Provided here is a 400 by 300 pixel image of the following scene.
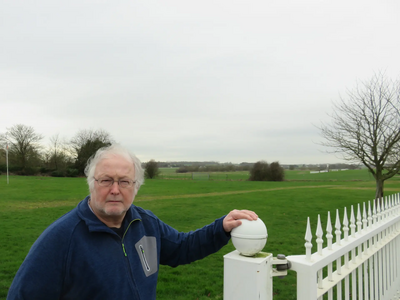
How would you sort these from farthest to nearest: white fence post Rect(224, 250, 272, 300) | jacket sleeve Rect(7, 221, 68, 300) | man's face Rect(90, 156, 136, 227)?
man's face Rect(90, 156, 136, 227) < white fence post Rect(224, 250, 272, 300) < jacket sleeve Rect(7, 221, 68, 300)

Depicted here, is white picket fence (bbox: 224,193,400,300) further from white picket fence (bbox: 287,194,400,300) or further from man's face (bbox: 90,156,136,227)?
man's face (bbox: 90,156,136,227)

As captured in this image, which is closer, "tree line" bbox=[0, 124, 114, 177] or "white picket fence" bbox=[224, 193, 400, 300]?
"white picket fence" bbox=[224, 193, 400, 300]

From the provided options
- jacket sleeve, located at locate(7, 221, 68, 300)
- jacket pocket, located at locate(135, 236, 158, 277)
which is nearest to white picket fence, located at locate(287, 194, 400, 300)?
jacket pocket, located at locate(135, 236, 158, 277)

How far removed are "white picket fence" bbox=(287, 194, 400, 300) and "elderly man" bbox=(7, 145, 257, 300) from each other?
59 cm

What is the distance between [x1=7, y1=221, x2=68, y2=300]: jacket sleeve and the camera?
1353mm

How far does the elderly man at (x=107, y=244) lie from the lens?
54.7 inches

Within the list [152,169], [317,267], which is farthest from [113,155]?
[152,169]

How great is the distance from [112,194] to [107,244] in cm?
29

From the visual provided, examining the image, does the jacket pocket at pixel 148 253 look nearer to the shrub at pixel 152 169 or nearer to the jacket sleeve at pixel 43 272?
the jacket sleeve at pixel 43 272

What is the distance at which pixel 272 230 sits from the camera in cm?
939

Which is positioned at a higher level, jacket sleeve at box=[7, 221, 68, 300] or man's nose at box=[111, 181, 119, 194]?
man's nose at box=[111, 181, 119, 194]

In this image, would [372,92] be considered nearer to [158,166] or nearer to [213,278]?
[213,278]

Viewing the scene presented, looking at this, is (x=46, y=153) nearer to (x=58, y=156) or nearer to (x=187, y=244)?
(x=58, y=156)

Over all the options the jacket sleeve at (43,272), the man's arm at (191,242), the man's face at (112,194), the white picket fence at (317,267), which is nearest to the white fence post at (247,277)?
the white picket fence at (317,267)
